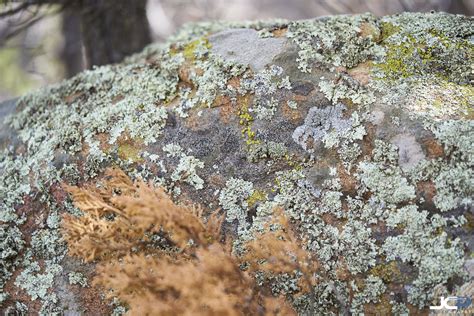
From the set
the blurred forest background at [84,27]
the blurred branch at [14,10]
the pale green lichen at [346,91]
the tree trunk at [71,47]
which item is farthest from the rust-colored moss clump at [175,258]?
the tree trunk at [71,47]

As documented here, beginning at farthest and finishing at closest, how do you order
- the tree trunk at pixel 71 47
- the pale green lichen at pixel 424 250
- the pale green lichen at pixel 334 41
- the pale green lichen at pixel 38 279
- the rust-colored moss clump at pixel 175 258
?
the tree trunk at pixel 71 47, the pale green lichen at pixel 334 41, the pale green lichen at pixel 38 279, the pale green lichen at pixel 424 250, the rust-colored moss clump at pixel 175 258

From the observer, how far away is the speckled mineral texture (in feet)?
7.64

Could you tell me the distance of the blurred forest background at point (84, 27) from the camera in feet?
15.1

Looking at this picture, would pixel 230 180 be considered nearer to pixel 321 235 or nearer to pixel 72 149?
pixel 321 235

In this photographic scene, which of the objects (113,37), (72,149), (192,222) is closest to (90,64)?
(113,37)

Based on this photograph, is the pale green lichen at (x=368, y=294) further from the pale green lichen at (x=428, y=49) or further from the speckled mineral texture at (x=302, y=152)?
the pale green lichen at (x=428, y=49)

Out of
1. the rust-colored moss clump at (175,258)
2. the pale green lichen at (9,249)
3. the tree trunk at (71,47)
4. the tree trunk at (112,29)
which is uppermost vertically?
the tree trunk at (71,47)

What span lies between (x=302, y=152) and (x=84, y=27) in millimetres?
3085

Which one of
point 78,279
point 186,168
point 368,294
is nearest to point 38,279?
point 78,279

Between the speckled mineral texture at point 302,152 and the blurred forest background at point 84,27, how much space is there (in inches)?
63.7

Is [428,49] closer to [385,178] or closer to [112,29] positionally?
[385,178]

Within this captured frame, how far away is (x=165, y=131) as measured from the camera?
113 inches

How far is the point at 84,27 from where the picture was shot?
4.84 meters

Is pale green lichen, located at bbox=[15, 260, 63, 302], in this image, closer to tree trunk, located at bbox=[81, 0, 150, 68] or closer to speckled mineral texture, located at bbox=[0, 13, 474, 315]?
speckled mineral texture, located at bbox=[0, 13, 474, 315]
